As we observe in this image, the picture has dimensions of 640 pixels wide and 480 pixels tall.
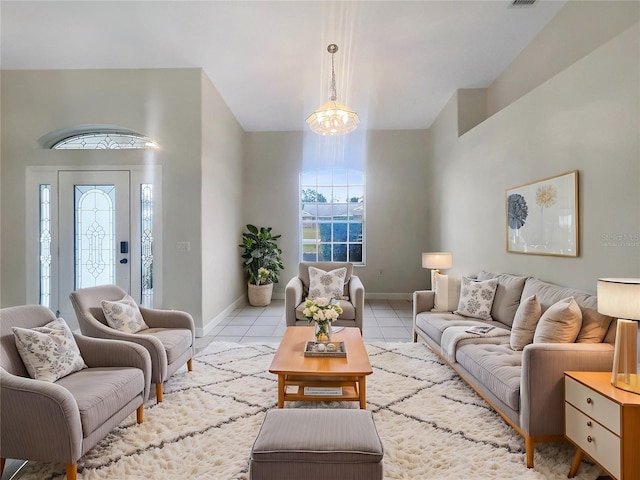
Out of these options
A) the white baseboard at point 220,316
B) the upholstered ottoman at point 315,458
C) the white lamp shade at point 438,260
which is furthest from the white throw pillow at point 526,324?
the white baseboard at point 220,316

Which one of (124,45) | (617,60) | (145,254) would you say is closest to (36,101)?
(124,45)

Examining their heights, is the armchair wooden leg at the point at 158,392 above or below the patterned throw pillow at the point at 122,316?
below

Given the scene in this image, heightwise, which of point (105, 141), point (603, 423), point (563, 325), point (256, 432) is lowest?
point (256, 432)

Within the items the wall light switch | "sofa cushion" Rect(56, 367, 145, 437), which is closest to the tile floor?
the wall light switch

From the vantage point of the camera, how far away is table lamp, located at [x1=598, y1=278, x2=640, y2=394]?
1.72 metres

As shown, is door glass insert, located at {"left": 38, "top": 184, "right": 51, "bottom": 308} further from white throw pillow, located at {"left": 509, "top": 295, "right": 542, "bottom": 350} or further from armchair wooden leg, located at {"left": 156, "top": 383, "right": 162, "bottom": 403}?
white throw pillow, located at {"left": 509, "top": 295, "right": 542, "bottom": 350}

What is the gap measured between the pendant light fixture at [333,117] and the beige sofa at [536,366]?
2.59m

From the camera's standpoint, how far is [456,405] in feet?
8.36

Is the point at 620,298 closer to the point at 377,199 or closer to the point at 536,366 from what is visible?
the point at 536,366

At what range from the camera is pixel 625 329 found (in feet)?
5.82

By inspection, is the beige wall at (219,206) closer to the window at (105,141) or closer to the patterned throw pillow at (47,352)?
the window at (105,141)

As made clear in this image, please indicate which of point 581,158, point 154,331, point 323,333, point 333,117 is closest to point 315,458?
point 323,333

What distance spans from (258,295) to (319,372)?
13.4 ft

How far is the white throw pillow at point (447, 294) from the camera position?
3798mm
